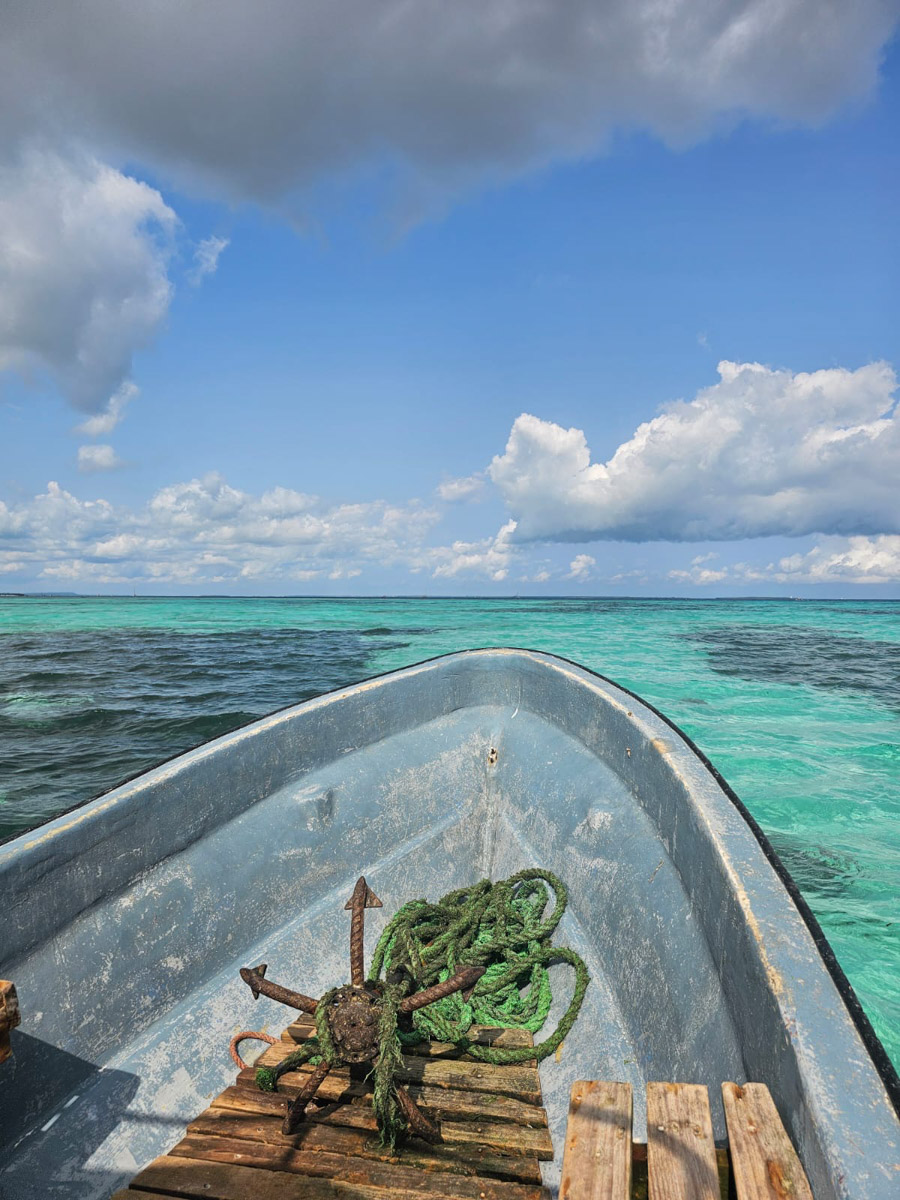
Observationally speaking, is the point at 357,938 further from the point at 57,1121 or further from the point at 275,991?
the point at 57,1121

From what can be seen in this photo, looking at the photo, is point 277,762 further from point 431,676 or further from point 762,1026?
point 762,1026

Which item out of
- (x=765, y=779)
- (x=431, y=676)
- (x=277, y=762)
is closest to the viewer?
(x=277, y=762)

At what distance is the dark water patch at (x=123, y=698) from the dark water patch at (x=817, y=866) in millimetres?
4028

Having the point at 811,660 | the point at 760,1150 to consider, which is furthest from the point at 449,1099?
the point at 811,660

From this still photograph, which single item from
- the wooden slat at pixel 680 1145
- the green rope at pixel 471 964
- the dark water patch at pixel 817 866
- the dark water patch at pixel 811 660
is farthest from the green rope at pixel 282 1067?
the dark water patch at pixel 811 660

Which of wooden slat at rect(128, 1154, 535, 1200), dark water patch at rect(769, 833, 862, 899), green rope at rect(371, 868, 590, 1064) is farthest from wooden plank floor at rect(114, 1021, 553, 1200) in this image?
dark water patch at rect(769, 833, 862, 899)

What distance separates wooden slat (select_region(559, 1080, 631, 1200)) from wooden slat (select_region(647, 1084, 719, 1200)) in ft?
0.18

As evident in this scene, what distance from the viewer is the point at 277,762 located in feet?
11.0

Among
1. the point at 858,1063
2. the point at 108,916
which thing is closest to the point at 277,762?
the point at 108,916

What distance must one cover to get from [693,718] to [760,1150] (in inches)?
395

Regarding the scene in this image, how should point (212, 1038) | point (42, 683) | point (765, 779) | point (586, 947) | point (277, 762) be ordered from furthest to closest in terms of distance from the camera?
point (42, 683), point (765, 779), point (277, 762), point (586, 947), point (212, 1038)

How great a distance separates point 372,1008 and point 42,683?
14614 millimetres

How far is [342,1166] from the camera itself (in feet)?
5.76

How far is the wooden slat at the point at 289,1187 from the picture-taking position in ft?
5.39
